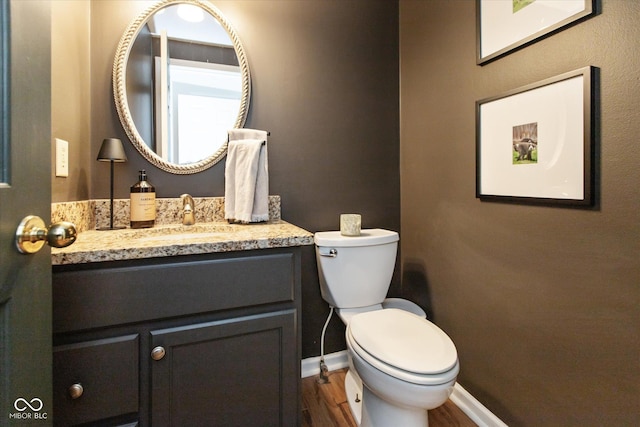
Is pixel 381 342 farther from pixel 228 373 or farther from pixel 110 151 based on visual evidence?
pixel 110 151

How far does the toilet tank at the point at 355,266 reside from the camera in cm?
139

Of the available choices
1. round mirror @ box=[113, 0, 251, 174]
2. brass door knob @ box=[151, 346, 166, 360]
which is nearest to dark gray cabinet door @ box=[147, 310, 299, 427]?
brass door knob @ box=[151, 346, 166, 360]

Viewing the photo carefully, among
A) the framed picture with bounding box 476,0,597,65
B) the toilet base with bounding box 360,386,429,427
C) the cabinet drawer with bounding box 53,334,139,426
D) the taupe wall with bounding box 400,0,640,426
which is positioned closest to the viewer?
the cabinet drawer with bounding box 53,334,139,426

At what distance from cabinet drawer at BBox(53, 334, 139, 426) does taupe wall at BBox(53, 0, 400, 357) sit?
75 cm

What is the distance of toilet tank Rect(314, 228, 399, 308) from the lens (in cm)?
139

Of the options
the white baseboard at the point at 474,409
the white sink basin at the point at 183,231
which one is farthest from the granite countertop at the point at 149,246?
the white baseboard at the point at 474,409

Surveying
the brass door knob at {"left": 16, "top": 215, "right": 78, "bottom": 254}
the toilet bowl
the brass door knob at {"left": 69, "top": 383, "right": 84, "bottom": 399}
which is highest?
the brass door knob at {"left": 16, "top": 215, "right": 78, "bottom": 254}

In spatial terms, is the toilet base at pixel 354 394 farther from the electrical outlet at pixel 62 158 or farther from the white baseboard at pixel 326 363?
the electrical outlet at pixel 62 158

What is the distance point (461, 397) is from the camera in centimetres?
144

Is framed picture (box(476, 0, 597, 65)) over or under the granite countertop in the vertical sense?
over

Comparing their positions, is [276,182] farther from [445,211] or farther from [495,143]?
[495,143]

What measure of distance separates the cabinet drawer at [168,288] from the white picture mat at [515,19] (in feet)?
3.79

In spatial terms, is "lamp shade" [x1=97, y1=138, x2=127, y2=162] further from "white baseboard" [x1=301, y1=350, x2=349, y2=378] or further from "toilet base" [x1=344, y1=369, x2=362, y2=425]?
"toilet base" [x1=344, y1=369, x2=362, y2=425]

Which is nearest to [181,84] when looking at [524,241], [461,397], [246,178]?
[246,178]
